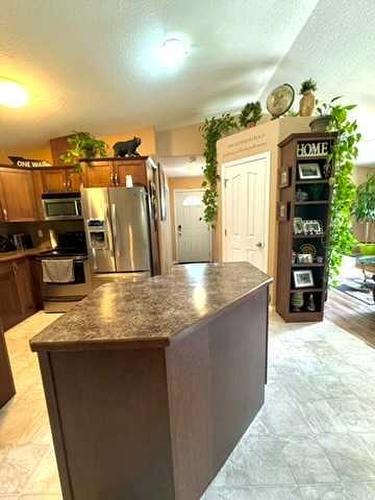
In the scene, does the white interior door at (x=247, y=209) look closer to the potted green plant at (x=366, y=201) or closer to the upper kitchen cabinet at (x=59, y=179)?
the upper kitchen cabinet at (x=59, y=179)

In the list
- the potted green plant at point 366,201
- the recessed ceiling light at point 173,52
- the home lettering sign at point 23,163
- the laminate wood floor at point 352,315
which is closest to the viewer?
the recessed ceiling light at point 173,52

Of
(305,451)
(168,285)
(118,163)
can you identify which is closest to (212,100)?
(118,163)

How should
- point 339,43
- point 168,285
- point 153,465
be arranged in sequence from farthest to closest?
point 339,43, point 168,285, point 153,465

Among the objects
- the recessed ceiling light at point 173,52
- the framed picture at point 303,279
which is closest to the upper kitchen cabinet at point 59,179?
the recessed ceiling light at point 173,52

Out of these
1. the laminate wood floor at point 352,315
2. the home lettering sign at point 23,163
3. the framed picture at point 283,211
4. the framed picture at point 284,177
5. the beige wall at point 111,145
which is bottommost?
the laminate wood floor at point 352,315

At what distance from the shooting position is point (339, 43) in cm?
243

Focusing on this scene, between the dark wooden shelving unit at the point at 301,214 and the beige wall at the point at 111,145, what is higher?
the beige wall at the point at 111,145

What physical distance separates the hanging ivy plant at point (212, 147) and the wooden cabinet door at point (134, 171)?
127 centimetres

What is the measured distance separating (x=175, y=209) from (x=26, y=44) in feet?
18.0

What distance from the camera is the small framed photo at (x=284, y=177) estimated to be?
292 cm

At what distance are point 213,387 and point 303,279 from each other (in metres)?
2.27

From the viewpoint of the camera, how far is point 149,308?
1.20 m

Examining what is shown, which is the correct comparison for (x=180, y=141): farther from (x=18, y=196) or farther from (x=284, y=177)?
(x=18, y=196)

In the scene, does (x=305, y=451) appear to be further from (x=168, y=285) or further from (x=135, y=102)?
(x=135, y=102)
